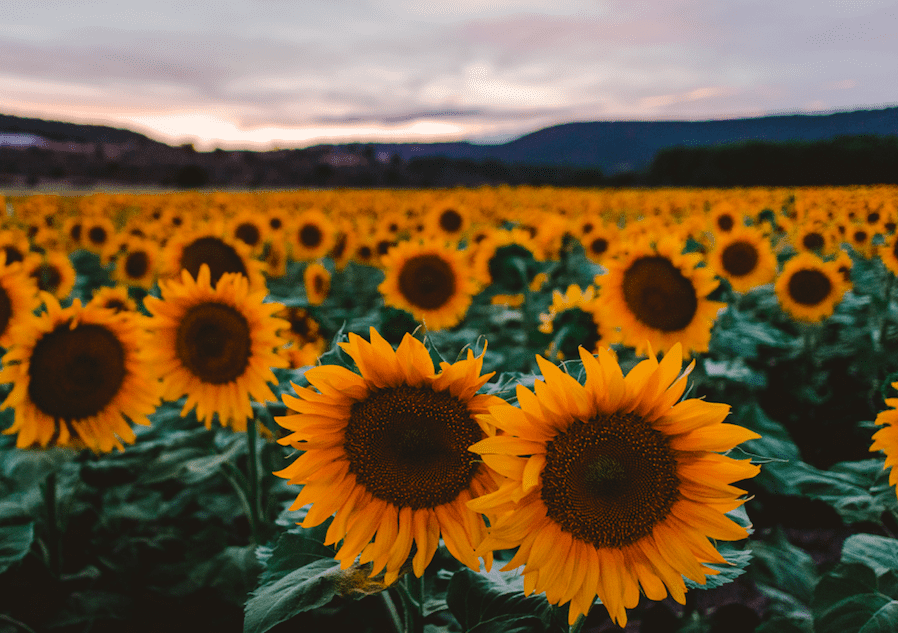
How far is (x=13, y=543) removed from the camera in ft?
7.55

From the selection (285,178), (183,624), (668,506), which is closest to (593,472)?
(668,506)

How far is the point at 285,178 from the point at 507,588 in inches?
2375

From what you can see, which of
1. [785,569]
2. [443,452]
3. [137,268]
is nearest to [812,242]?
[785,569]

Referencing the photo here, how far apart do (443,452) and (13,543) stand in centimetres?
211

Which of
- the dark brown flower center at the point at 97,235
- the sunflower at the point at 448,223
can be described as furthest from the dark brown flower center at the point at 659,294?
the dark brown flower center at the point at 97,235

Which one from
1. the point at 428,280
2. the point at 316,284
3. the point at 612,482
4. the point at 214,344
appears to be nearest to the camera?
Result: the point at 612,482

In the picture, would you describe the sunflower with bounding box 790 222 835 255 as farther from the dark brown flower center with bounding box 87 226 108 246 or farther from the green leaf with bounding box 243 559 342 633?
the dark brown flower center with bounding box 87 226 108 246

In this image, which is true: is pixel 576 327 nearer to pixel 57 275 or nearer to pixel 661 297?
pixel 661 297

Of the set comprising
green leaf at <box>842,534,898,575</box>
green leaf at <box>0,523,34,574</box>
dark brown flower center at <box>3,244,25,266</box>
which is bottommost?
green leaf at <box>0,523,34,574</box>

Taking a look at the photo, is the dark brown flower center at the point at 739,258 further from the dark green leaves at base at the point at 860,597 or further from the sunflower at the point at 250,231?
the sunflower at the point at 250,231

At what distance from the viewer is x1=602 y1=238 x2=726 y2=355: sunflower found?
3.38m

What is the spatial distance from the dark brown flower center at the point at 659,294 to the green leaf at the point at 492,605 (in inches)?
92.7

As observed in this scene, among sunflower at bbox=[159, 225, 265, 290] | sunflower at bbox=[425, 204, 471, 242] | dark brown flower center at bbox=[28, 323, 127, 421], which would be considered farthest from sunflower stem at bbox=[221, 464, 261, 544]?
sunflower at bbox=[425, 204, 471, 242]

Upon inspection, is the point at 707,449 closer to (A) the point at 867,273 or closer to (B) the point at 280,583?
(B) the point at 280,583
